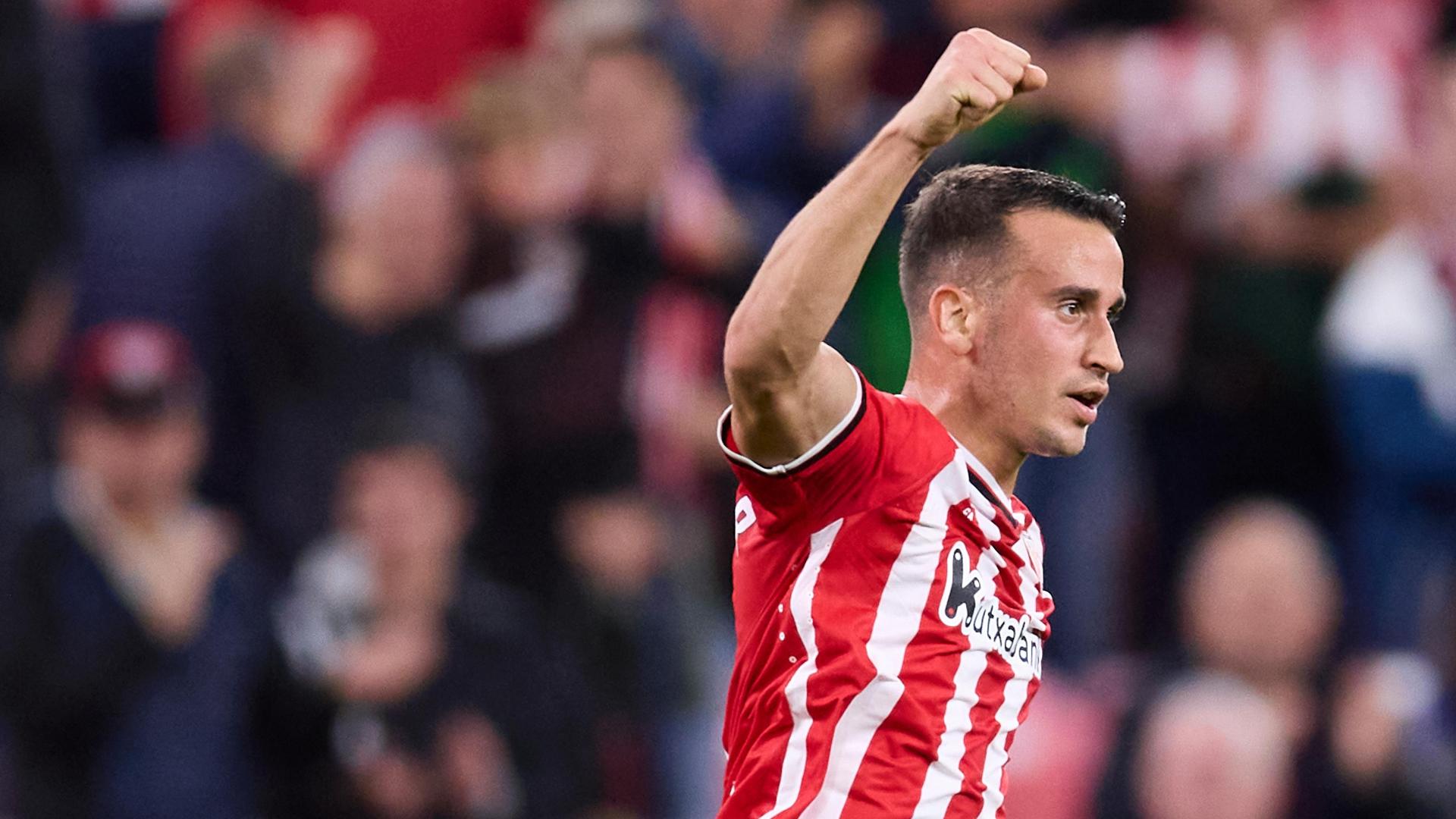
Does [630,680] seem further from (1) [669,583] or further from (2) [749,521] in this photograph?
(2) [749,521]

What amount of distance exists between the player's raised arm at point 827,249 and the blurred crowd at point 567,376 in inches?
190

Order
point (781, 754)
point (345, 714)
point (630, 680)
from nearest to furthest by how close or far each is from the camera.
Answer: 1. point (781, 754)
2. point (345, 714)
3. point (630, 680)

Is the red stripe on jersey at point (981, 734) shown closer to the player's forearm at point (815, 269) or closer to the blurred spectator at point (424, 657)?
the player's forearm at point (815, 269)

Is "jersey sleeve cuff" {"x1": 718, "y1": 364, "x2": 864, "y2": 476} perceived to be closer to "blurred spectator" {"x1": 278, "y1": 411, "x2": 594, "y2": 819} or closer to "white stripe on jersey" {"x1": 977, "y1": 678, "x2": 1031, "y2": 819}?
"white stripe on jersey" {"x1": 977, "y1": 678, "x2": 1031, "y2": 819}

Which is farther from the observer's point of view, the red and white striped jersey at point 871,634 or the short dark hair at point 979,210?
the short dark hair at point 979,210

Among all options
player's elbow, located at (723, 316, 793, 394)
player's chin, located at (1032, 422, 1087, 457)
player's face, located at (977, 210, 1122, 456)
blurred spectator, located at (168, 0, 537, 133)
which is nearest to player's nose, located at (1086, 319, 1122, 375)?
player's face, located at (977, 210, 1122, 456)

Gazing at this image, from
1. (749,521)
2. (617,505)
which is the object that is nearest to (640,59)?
(617,505)

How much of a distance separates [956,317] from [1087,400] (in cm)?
28

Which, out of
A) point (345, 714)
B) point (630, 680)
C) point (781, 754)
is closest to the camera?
point (781, 754)

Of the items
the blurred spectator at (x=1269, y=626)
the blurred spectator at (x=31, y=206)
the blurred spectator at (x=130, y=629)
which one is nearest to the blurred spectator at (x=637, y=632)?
the blurred spectator at (x=130, y=629)

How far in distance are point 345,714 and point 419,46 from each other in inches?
121

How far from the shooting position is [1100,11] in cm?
877

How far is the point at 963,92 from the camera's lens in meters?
2.95

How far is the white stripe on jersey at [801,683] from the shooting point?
324cm
